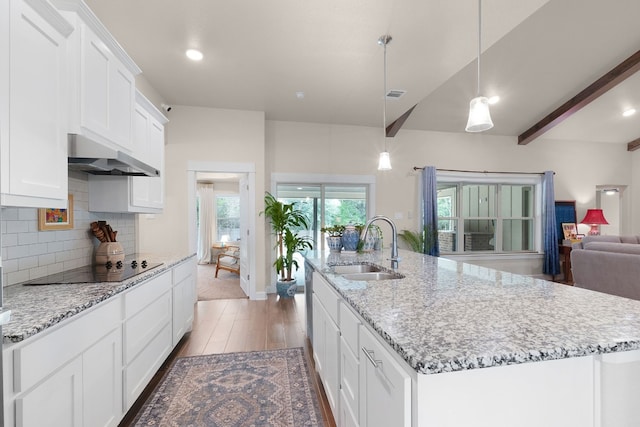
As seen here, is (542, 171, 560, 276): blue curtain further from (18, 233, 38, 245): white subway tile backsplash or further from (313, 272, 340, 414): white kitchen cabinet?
(18, 233, 38, 245): white subway tile backsplash

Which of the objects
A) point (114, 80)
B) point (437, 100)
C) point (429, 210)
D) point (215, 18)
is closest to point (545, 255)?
point (429, 210)

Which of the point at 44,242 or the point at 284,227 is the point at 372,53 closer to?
the point at 284,227

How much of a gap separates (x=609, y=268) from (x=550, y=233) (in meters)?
2.35

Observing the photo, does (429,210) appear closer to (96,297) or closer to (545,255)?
(545,255)

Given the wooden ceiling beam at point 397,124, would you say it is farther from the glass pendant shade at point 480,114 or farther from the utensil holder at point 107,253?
the utensil holder at point 107,253

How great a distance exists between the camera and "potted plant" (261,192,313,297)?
4352 mm

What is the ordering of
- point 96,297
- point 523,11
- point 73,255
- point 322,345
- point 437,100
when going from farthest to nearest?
point 437,100, point 523,11, point 73,255, point 322,345, point 96,297

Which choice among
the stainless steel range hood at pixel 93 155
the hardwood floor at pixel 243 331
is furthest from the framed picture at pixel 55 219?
the hardwood floor at pixel 243 331

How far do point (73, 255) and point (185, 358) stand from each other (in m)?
1.19

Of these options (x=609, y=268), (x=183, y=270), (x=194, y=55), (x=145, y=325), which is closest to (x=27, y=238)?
(x=145, y=325)

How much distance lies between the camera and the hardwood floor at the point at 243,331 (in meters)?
2.26

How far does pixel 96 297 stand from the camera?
1.43m

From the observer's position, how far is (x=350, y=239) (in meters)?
2.87

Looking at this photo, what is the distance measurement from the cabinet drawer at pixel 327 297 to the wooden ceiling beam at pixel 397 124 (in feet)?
11.0
